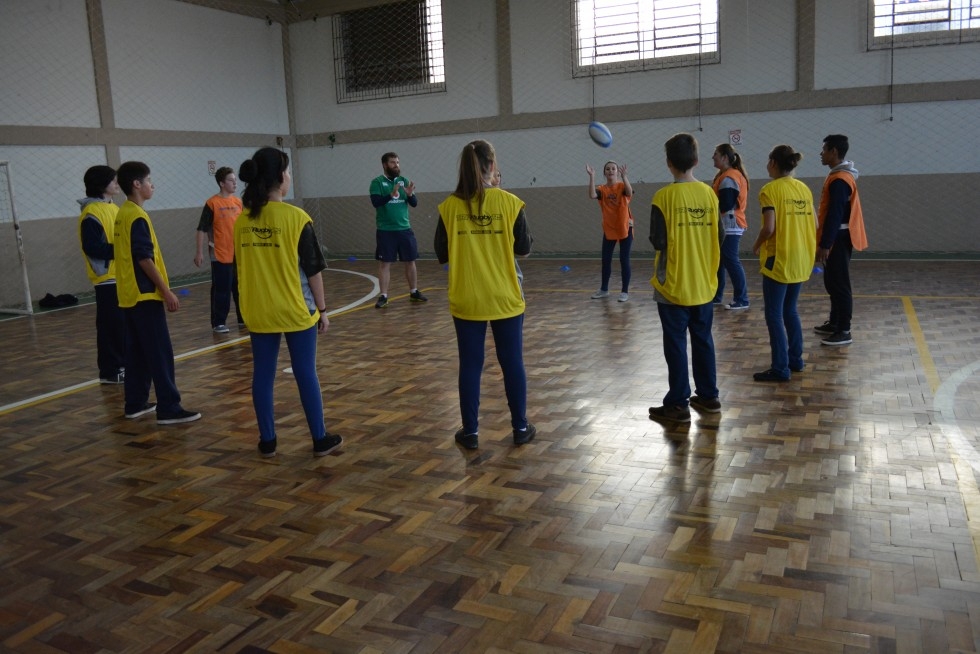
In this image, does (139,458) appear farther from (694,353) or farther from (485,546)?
(694,353)

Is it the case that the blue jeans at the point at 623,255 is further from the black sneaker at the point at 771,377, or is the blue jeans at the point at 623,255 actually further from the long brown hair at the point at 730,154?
the black sneaker at the point at 771,377

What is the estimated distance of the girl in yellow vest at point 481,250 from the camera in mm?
3939

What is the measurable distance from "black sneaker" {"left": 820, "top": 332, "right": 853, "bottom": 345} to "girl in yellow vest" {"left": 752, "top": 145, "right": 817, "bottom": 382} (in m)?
1.18

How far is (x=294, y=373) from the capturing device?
409cm

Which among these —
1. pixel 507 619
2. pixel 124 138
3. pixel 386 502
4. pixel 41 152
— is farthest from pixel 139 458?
pixel 124 138

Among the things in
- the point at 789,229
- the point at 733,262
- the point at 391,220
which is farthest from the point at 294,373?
the point at 391,220

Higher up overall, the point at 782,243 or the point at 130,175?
the point at 130,175

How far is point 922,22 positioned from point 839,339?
299 inches

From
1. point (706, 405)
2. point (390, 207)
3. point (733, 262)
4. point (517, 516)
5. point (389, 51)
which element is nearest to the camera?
point (517, 516)

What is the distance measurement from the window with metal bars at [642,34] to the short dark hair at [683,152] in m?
9.21

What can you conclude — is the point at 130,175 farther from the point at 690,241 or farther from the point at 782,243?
the point at 782,243

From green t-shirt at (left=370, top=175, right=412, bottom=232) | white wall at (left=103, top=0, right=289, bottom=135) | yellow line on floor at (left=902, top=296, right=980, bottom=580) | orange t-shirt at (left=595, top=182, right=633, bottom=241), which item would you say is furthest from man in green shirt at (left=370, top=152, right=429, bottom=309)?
white wall at (left=103, top=0, right=289, bottom=135)

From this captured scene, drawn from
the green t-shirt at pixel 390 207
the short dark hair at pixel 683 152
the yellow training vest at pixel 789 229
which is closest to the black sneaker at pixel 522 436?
the short dark hair at pixel 683 152

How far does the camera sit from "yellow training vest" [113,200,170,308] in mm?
4723
